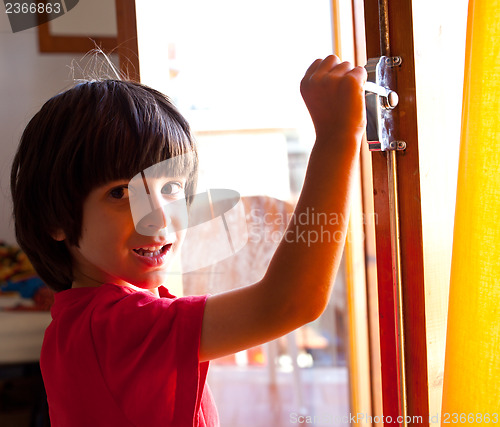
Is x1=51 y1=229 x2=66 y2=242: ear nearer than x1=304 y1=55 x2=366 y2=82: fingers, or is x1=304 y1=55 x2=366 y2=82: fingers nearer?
x1=304 y1=55 x2=366 y2=82: fingers

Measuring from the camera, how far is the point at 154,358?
21.6 inches

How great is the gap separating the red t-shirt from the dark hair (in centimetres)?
13

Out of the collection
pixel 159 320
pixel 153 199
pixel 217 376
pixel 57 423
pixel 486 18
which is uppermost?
pixel 486 18

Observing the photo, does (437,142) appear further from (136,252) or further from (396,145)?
(136,252)

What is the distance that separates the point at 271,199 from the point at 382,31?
0.38m

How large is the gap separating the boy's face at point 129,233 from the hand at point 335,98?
0.20 metres

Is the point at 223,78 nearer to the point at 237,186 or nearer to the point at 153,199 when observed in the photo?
the point at 237,186

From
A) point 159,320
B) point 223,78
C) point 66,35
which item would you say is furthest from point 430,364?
point 66,35

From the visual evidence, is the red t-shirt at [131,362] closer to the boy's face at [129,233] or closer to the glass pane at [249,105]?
the boy's face at [129,233]

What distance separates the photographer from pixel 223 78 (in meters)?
1.01

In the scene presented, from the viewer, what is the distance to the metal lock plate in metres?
0.67

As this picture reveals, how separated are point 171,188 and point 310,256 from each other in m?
0.22

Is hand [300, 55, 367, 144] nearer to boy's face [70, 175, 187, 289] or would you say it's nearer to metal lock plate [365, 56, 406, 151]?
metal lock plate [365, 56, 406, 151]

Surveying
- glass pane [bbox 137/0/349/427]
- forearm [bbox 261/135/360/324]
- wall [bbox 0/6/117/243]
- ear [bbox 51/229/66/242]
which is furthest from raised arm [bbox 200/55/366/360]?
wall [bbox 0/6/117/243]
